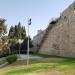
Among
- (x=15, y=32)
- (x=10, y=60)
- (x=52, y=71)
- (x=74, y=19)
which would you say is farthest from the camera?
(x=15, y=32)

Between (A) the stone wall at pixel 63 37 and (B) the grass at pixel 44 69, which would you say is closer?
(B) the grass at pixel 44 69

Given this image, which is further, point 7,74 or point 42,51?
point 42,51

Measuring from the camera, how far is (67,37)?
49.4 metres

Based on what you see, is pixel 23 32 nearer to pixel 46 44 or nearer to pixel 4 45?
pixel 46 44

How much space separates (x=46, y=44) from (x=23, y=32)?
112 ft

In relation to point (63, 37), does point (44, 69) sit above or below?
below

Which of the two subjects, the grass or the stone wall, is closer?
the grass

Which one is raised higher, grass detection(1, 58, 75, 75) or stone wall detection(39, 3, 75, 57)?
stone wall detection(39, 3, 75, 57)

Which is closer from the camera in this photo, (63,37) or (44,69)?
(44,69)

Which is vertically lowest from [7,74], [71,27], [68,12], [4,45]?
[7,74]

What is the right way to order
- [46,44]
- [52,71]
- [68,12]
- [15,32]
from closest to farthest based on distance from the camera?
[52,71], [68,12], [46,44], [15,32]

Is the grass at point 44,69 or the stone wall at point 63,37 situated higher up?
the stone wall at point 63,37

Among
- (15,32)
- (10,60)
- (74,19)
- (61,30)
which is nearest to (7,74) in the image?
(10,60)

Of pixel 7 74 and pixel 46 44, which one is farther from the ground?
pixel 46 44
